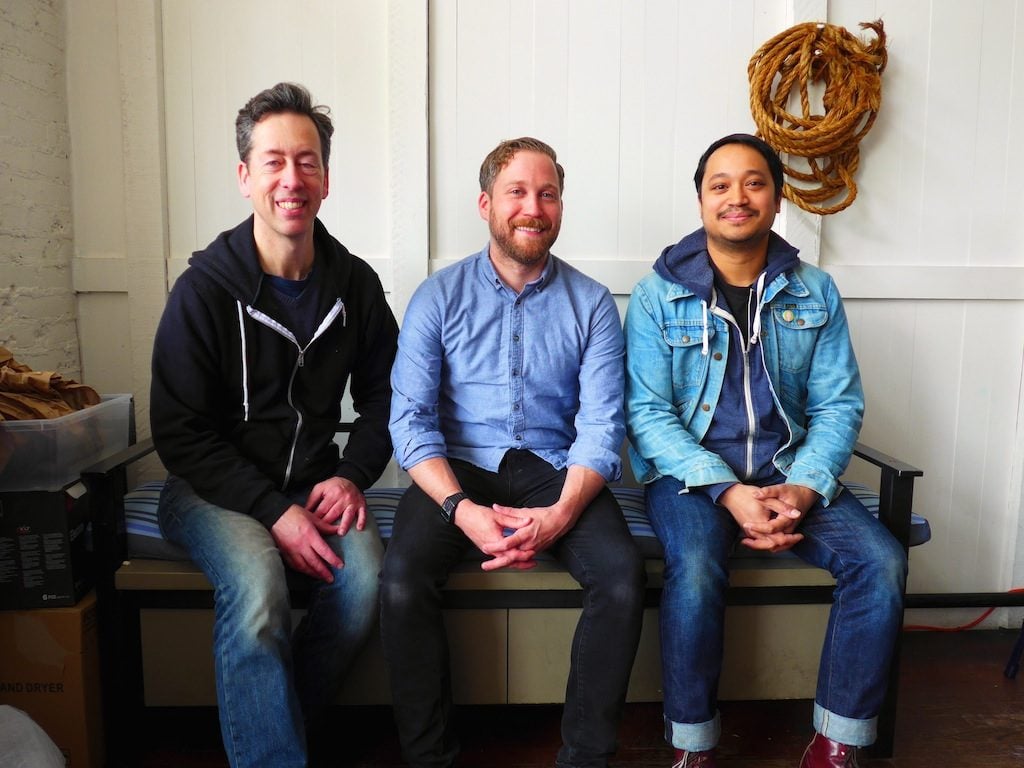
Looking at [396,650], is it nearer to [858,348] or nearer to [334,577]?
[334,577]

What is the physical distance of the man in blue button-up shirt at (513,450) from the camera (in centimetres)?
166

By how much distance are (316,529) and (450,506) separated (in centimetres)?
31

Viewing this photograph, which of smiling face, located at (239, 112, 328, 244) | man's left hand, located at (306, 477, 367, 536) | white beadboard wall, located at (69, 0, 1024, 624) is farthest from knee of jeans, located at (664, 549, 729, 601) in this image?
smiling face, located at (239, 112, 328, 244)

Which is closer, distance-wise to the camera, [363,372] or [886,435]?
[363,372]

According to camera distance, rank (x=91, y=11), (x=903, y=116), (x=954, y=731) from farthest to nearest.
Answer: (x=903, y=116), (x=91, y=11), (x=954, y=731)

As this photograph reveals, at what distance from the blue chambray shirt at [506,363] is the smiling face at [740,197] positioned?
368mm

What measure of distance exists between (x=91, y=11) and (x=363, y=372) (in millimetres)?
→ 1438

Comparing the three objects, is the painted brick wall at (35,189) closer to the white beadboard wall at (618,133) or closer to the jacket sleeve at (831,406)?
the white beadboard wall at (618,133)

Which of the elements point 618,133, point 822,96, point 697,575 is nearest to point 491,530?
point 697,575

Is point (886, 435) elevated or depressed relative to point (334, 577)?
elevated

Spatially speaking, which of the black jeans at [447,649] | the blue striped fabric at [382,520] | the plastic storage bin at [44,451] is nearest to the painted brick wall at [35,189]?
the plastic storage bin at [44,451]

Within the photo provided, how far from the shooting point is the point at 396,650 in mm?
1664

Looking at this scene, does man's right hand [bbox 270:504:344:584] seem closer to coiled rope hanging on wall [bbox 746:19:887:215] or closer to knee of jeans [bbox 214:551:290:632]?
knee of jeans [bbox 214:551:290:632]

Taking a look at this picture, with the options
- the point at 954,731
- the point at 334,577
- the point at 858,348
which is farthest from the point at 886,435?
the point at 334,577
